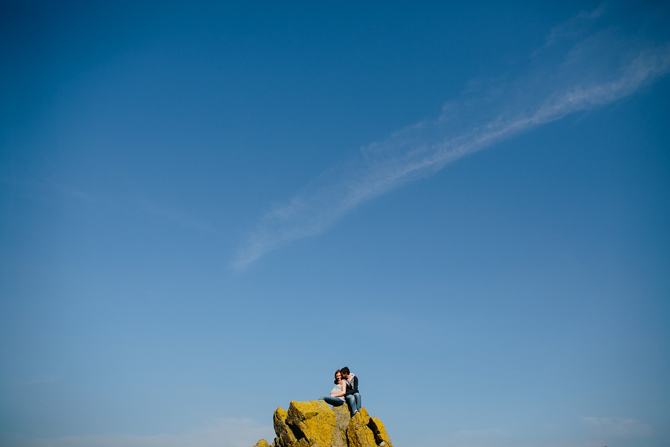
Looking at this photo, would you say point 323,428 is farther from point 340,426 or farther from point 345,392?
point 345,392

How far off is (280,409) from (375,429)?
5565 millimetres

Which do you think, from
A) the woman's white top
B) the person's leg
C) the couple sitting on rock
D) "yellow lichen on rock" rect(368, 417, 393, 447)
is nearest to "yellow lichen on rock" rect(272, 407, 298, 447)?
the couple sitting on rock

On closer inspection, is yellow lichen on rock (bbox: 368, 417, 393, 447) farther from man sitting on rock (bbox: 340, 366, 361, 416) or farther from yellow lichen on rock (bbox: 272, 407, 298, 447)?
yellow lichen on rock (bbox: 272, 407, 298, 447)

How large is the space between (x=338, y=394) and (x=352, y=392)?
32.9 inches

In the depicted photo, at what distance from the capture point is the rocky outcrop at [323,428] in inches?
1006

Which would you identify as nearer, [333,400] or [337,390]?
[333,400]

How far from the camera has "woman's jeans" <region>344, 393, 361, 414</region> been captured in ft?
89.6

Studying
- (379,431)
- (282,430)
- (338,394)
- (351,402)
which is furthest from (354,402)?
(282,430)

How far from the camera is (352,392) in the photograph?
2756 centimetres

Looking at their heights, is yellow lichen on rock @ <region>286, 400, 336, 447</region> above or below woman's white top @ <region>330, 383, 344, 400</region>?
below

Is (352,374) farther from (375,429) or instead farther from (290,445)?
(290,445)

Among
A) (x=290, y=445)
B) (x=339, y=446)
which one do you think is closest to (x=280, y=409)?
(x=290, y=445)

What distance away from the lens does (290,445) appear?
83.8 feet

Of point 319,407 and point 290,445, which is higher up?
point 319,407
